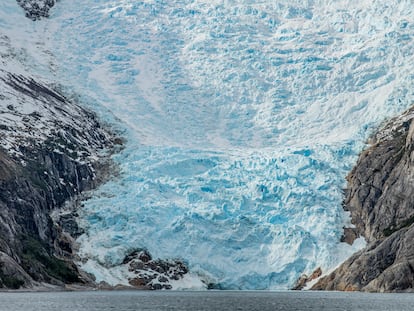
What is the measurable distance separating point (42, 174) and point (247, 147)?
41.7 metres

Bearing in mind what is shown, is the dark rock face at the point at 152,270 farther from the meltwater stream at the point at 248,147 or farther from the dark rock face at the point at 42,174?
the dark rock face at the point at 42,174

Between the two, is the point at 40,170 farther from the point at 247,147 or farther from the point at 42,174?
the point at 247,147

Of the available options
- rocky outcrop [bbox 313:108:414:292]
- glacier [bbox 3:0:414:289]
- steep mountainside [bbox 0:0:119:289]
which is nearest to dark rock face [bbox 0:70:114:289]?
steep mountainside [bbox 0:0:119:289]

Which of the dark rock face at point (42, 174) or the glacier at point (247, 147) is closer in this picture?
the dark rock face at point (42, 174)

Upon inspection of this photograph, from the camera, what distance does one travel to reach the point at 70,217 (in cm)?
15825

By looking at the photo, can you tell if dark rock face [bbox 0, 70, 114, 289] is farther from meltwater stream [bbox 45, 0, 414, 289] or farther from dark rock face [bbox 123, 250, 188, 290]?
dark rock face [bbox 123, 250, 188, 290]

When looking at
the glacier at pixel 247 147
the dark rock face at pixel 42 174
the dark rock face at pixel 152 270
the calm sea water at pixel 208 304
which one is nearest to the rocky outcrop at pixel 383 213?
the glacier at pixel 247 147

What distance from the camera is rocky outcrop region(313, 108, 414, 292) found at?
13438cm

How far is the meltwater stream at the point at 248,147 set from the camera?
15275 centimetres

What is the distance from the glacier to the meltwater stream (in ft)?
0.75

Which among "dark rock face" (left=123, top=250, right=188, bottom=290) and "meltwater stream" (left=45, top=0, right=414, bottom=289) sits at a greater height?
"meltwater stream" (left=45, top=0, right=414, bottom=289)

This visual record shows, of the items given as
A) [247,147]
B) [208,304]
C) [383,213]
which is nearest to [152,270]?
[247,147]

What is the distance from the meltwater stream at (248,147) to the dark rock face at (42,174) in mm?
4559

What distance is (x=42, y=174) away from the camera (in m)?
161
